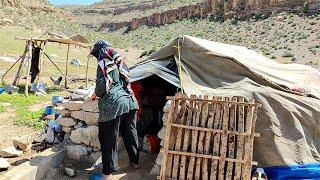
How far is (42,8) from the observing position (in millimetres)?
75562

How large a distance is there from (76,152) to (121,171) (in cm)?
93

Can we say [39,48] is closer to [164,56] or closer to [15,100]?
[15,100]

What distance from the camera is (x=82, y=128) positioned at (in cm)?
707

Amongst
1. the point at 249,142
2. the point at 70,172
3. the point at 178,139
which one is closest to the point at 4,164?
the point at 70,172

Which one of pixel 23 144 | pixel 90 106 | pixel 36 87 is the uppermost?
pixel 36 87

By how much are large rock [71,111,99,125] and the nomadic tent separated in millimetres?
913

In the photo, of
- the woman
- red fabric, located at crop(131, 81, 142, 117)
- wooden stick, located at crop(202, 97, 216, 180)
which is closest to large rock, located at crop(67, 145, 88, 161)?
the woman

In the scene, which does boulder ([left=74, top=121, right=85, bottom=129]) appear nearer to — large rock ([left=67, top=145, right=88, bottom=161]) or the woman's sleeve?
large rock ([left=67, top=145, right=88, bottom=161])

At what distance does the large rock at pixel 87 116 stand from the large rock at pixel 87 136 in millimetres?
118

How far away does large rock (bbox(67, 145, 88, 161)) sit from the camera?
6941 mm

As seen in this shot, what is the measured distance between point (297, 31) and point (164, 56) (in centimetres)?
4128

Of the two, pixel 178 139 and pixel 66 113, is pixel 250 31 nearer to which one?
pixel 66 113

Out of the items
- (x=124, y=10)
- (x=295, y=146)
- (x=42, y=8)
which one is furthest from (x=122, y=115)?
(x=124, y=10)

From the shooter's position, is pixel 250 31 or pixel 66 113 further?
pixel 250 31
